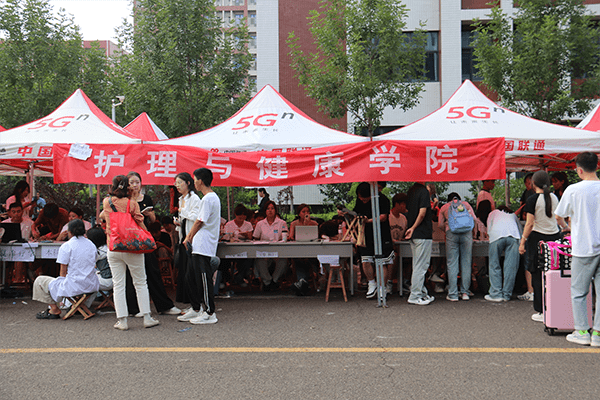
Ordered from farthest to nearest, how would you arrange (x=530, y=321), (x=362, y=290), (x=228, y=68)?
(x=228, y=68) → (x=362, y=290) → (x=530, y=321)

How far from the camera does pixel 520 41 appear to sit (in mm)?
13789

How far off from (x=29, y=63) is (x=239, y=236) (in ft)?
38.8

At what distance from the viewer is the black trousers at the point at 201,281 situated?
6.52m

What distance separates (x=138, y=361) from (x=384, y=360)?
245 centimetres

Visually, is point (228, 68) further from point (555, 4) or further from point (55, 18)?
point (555, 4)

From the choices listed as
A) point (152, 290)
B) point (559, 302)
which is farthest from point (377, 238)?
point (152, 290)

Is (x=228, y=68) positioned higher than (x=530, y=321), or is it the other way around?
(x=228, y=68)

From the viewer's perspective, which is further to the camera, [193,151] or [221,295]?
[221,295]

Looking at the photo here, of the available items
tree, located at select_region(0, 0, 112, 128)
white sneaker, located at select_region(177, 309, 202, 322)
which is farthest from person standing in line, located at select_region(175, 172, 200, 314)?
tree, located at select_region(0, 0, 112, 128)

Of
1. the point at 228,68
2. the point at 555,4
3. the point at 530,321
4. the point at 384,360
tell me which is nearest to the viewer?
the point at 384,360

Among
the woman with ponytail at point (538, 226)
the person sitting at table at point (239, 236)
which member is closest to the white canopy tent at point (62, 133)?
the person sitting at table at point (239, 236)

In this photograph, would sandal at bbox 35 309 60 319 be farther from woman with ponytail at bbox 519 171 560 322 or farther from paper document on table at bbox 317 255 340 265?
woman with ponytail at bbox 519 171 560 322

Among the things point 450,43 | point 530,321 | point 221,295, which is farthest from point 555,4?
point 221,295

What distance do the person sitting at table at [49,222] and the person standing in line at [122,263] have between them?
3.64 meters
